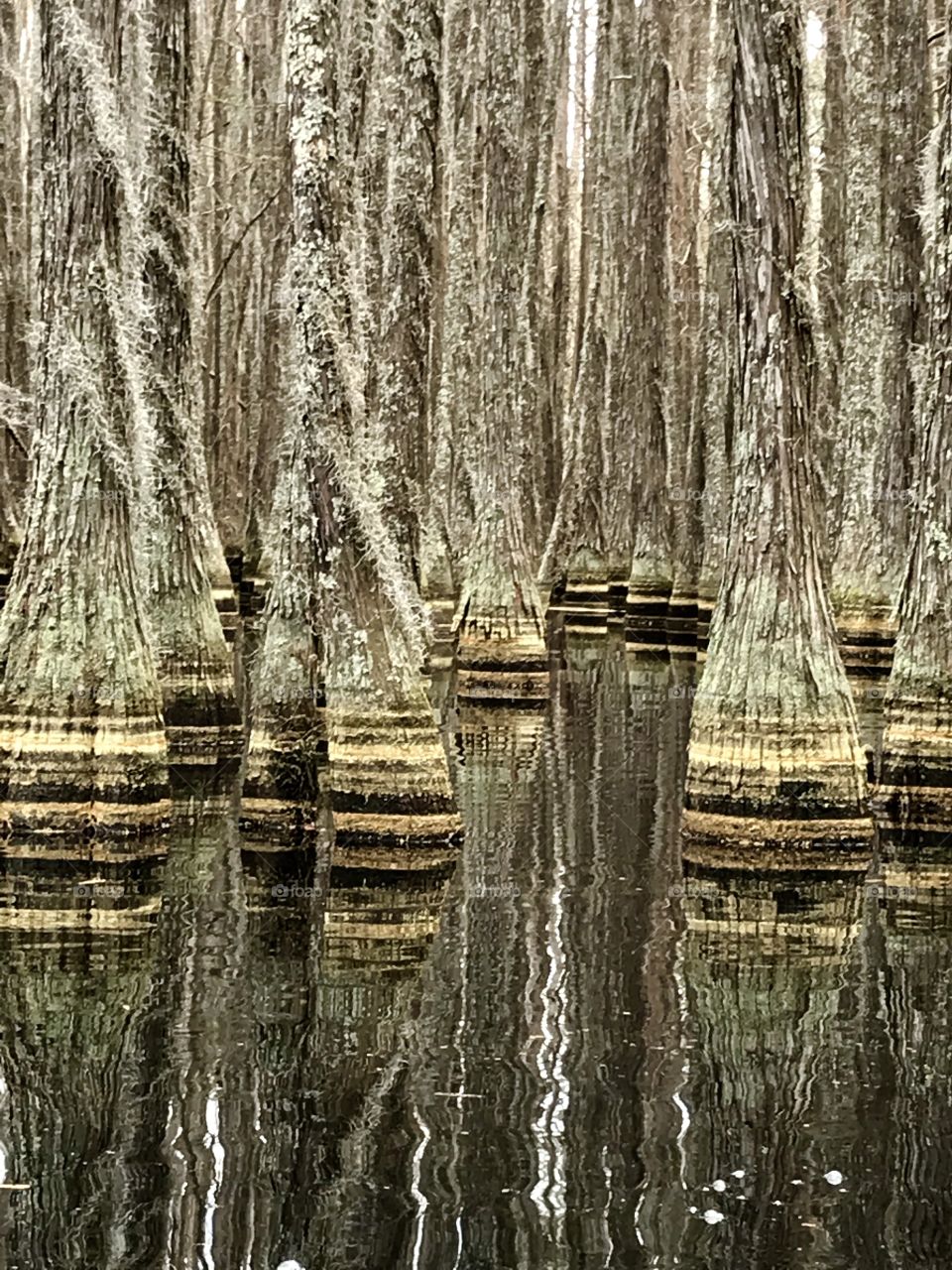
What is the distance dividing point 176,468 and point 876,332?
9057 millimetres

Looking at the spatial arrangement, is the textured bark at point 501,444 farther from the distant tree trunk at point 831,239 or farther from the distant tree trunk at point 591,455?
the distant tree trunk at point 591,455

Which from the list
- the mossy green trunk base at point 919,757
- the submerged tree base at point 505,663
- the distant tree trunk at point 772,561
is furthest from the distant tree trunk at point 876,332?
the distant tree trunk at point 772,561

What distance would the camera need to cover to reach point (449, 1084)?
20.9ft

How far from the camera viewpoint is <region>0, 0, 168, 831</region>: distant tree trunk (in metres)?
9.42

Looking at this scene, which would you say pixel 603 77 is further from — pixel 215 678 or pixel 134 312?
pixel 134 312

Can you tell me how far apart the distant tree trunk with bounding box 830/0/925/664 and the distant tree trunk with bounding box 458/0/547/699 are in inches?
135

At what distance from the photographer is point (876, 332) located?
65.6 feet

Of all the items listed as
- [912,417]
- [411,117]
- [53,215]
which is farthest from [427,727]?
[912,417]

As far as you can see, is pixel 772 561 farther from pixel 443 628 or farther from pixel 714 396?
pixel 714 396

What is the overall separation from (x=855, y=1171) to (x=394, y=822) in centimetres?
442

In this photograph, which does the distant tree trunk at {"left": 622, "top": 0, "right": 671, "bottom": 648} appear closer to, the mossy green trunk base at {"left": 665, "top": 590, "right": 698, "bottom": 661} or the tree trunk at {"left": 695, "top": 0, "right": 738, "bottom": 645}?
the mossy green trunk base at {"left": 665, "top": 590, "right": 698, "bottom": 661}

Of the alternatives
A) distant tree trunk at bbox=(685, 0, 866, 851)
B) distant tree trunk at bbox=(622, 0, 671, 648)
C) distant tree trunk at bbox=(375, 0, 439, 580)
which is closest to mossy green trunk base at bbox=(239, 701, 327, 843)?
distant tree trunk at bbox=(685, 0, 866, 851)

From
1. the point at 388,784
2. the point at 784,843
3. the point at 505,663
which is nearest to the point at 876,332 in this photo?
the point at 505,663

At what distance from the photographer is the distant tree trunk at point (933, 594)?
10.9 metres
